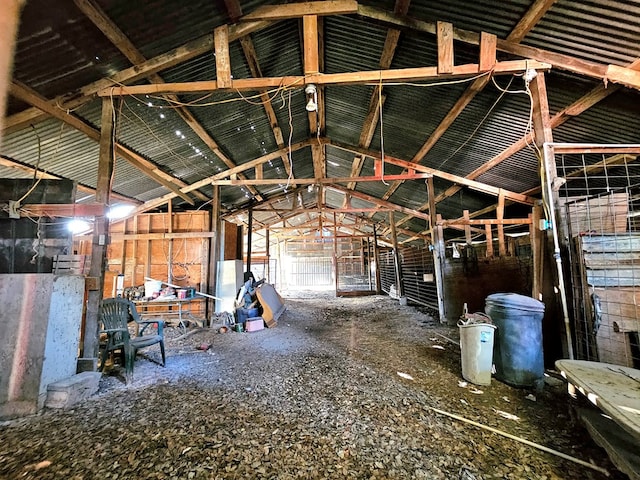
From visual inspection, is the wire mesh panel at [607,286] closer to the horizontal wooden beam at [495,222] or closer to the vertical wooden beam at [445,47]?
the vertical wooden beam at [445,47]

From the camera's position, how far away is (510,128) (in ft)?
13.2

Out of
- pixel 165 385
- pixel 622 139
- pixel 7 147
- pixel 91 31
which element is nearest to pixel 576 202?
pixel 622 139

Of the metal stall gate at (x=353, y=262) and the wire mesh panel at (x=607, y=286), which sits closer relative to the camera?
the wire mesh panel at (x=607, y=286)

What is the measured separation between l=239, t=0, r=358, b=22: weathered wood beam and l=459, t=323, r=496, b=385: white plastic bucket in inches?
137

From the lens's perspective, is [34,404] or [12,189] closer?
[34,404]

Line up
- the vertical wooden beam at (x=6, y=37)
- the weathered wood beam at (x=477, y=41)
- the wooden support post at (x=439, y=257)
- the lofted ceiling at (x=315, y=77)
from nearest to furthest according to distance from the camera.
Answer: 1. the vertical wooden beam at (x=6, y=37)
2. the lofted ceiling at (x=315, y=77)
3. the weathered wood beam at (x=477, y=41)
4. the wooden support post at (x=439, y=257)

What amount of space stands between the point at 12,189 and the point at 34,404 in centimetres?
272

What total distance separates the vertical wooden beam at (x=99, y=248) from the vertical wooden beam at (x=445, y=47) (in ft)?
12.2

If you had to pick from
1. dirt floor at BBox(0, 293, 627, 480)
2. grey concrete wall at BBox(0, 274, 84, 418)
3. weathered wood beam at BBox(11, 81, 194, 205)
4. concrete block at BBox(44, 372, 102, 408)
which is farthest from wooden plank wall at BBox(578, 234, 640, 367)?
weathered wood beam at BBox(11, 81, 194, 205)

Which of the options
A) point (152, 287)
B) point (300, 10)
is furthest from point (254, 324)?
point (300, 10)

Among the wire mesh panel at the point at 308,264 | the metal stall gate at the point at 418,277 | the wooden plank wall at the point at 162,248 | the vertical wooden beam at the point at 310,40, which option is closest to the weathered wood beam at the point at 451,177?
the metal stall gate at the point at 418,277

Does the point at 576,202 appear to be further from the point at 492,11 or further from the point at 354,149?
the point at 354,149

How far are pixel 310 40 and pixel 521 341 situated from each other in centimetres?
371

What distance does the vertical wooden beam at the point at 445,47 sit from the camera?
9.38 feet
